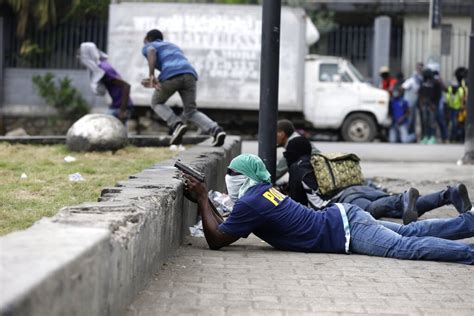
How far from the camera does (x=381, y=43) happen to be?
22703 millimetres

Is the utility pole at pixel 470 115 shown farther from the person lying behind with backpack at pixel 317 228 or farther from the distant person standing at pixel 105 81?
the person lying behind with backpack at pixel 317 228

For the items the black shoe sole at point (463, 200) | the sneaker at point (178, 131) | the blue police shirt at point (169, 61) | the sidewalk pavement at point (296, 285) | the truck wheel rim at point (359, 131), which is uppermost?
the blue police shirt at point (169, 61)

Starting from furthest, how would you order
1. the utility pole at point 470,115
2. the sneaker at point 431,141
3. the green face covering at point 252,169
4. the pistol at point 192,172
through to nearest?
the sneaker at point 431,141 → the utility pole at point 470,115 → the pistol at point 192,172 → the green face covering at point 252,169

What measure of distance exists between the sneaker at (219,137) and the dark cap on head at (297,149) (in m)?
2.10

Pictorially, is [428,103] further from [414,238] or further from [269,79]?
[414,238]

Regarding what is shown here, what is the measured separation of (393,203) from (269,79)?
159 centimetres

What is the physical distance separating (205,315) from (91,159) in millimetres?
5653

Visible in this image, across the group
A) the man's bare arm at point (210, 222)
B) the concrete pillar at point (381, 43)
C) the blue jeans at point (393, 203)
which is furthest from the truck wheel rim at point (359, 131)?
the man's bare arm at point (210, 222)

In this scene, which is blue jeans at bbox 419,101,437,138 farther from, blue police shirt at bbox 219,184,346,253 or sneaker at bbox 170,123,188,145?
blue police shirt at bbox 219,184,346,253

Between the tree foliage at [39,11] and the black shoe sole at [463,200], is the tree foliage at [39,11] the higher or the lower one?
the higher one

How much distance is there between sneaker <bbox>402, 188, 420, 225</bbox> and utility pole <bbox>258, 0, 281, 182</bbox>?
139 centimetres

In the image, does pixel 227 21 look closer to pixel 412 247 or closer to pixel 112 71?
pixel 112 71

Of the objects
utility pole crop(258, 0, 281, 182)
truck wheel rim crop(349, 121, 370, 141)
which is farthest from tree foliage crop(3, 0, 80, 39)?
utility pole crop(258, 0, 281, 182)

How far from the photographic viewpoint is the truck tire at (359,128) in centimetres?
2044
